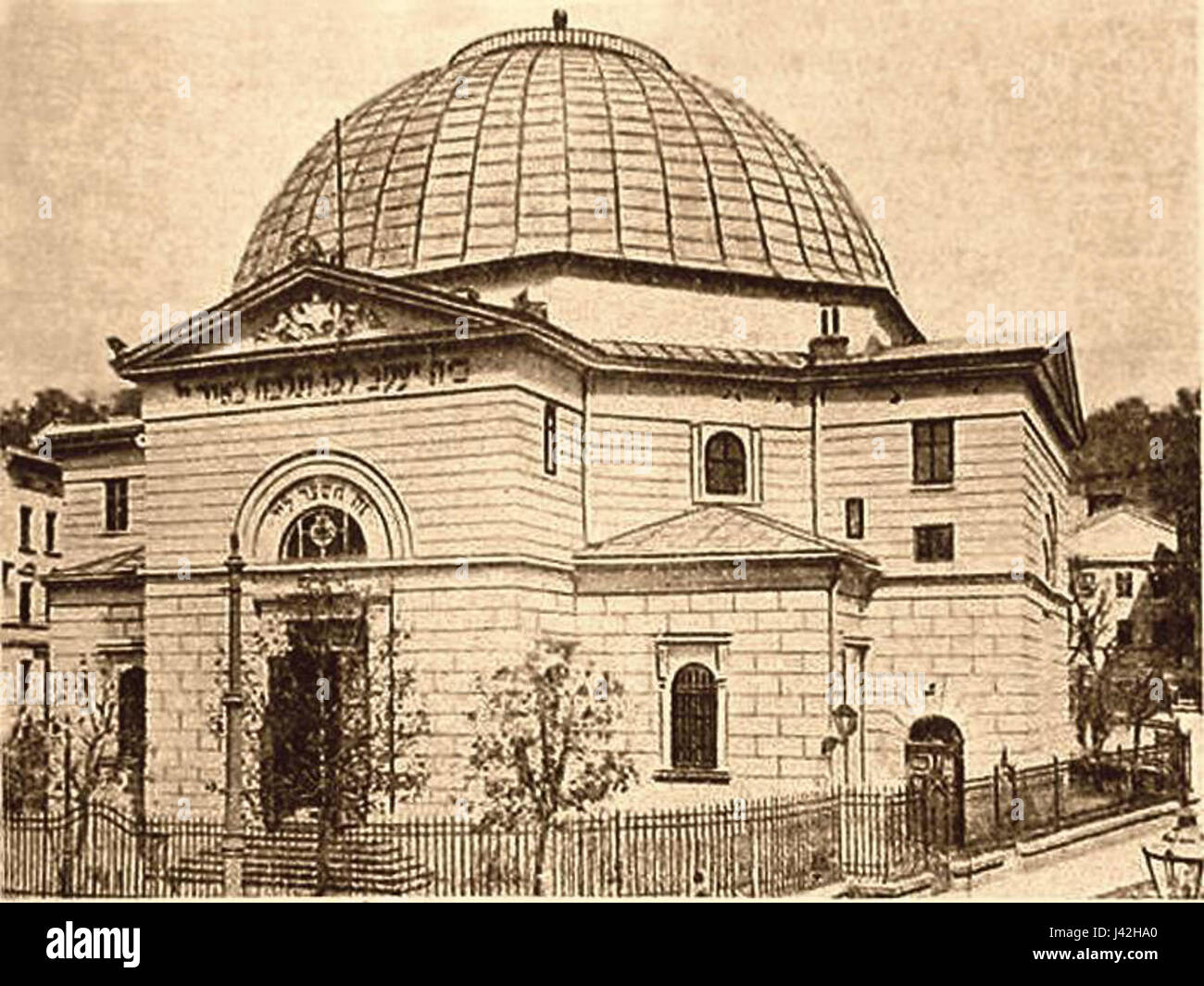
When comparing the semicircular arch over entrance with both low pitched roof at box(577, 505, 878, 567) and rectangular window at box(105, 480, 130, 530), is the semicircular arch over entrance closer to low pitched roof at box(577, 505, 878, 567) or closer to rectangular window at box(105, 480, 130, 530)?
rectangular window at box(105, 480, 130, 530)

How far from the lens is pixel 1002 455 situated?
50.2 feet

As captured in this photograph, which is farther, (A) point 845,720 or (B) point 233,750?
(A) point 845,720

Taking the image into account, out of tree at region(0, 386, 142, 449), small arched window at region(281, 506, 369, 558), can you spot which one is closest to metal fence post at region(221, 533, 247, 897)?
small arched window at region(281, 506, 369, 558)

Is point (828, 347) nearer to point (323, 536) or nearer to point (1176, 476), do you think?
point (1176, 476)

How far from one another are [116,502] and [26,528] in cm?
69

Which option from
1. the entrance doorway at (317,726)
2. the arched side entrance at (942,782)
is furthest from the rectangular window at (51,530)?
the arched side entrance at (942,782)

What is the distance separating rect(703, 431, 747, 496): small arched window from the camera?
15648 mm

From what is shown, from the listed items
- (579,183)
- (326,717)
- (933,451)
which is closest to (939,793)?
(933,451)

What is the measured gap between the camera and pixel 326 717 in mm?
14211
